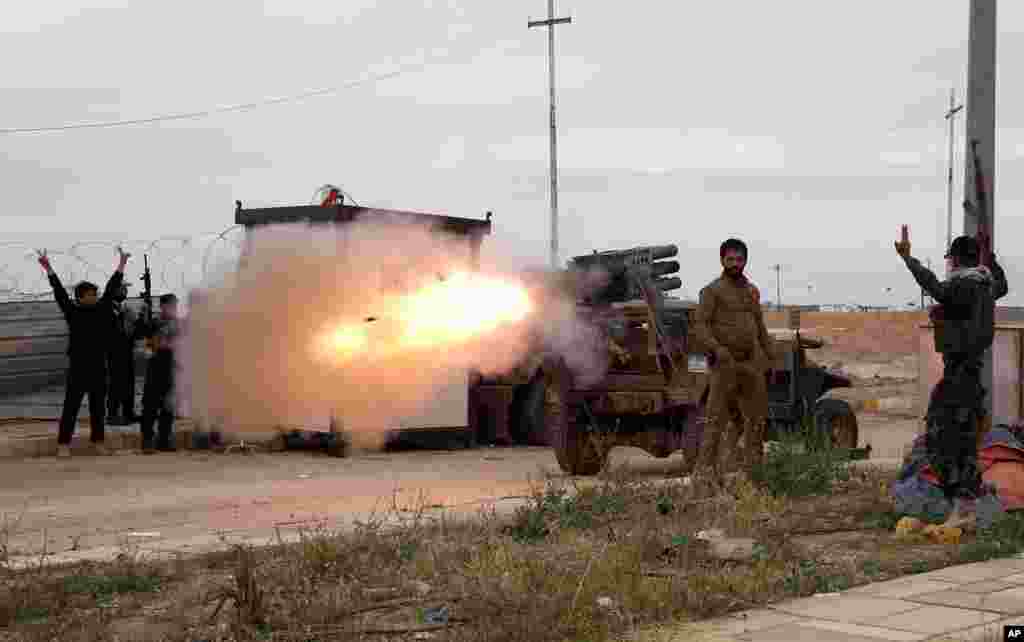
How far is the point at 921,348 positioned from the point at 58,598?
926cm

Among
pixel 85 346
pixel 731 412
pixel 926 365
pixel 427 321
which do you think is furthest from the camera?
pixel 427 321

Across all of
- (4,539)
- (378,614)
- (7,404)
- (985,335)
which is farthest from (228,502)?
(7,404)

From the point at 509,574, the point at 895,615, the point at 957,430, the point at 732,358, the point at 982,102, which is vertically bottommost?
the point at 895,615

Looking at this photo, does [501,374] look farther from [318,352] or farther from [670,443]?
[670,443]

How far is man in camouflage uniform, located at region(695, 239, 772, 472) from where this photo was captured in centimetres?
1184

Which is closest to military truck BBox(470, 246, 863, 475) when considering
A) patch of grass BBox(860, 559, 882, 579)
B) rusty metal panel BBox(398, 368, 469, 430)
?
rusty metal panel BBox(398, 368, 469, 430)

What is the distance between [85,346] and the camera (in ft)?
53.9

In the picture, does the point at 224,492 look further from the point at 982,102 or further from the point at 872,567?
the point at 982,102

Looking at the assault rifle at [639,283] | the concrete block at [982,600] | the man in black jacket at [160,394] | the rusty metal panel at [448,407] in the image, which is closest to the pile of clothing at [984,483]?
the concrete block at [982,600]

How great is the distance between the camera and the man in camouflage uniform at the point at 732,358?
38.8ft

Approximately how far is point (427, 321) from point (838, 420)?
5303 millimetres

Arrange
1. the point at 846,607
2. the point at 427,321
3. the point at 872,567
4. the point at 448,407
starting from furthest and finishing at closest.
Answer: the point at 448,407
the point at 427,321
the point at 872,567
the point at 846,607

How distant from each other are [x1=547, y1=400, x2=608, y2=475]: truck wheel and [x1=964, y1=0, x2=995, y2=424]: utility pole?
14.4 ft

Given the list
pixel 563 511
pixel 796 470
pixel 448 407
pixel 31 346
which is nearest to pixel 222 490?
pixel 563 511
